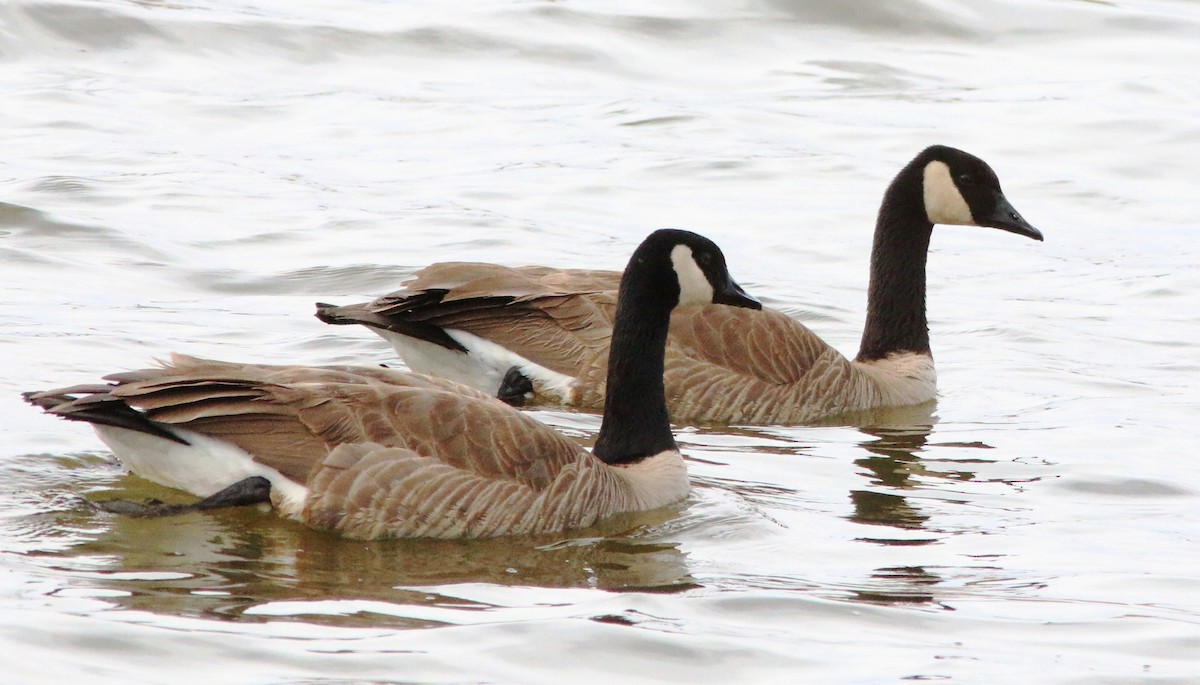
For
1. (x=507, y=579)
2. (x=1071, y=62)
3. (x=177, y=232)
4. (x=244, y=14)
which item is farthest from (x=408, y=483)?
(x=1071, y=62)

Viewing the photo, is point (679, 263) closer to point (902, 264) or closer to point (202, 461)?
point (202, 461)

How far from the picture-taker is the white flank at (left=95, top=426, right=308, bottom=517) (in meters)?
7.77

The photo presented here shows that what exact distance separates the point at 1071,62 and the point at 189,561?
1852cm

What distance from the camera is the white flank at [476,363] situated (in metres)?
11.0

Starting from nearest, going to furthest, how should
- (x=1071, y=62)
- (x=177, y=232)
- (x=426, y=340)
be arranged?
(x=426, y=340)
(x=177, y=232)
(x=1071, y=62)

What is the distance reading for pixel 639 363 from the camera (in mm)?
8922

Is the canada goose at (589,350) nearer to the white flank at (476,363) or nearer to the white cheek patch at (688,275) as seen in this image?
the white flank at (476,363)

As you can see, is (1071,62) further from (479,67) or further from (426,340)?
(426,340)

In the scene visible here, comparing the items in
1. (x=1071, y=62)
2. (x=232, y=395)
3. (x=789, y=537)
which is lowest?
(x=789, y=537)

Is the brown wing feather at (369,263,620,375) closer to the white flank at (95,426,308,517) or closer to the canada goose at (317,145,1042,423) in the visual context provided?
the canada goose at (317,145,1042,423)

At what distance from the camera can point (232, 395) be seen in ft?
25.4

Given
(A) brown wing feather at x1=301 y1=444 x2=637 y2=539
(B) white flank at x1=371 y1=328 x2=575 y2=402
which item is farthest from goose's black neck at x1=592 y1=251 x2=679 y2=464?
(B) white flank at x1=371 y1=328 x2=575 y2=402

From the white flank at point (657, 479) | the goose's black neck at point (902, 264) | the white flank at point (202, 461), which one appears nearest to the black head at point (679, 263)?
the white flank at point (657, 479)

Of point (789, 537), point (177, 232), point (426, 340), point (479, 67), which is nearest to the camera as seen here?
point (789, 537)
